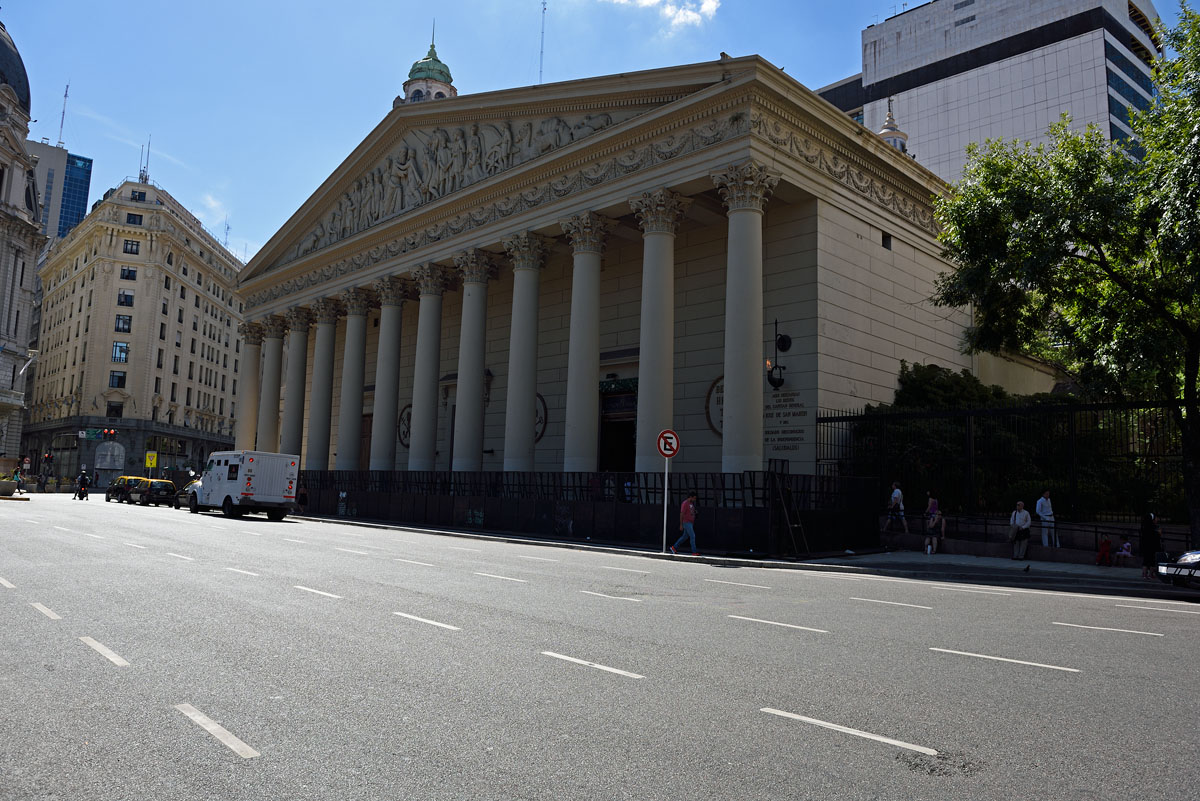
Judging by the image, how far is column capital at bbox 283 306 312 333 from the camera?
152 ft

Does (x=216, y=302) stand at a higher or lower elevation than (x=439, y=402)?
higher

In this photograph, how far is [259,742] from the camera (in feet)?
16.7

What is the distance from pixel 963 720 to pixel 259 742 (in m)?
4.75

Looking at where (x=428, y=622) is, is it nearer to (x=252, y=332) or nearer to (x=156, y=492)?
(x=156, y=492)

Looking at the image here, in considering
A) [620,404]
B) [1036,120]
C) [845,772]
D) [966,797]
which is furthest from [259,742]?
[1036,120]

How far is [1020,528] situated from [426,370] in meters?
24.3

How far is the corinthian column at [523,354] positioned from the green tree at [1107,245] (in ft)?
48.5

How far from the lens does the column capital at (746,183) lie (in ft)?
81.6

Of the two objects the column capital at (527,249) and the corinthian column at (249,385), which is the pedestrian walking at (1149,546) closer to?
the column capital at (527,249)

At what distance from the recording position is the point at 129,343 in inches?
3280

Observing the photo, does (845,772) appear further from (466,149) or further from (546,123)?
(466,149)

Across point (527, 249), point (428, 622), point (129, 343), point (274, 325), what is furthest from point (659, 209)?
point (129, 343)

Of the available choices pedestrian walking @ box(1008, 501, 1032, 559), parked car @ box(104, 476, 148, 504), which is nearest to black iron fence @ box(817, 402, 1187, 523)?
pedestrian walking @ box(1008, 501, 1032, 559)

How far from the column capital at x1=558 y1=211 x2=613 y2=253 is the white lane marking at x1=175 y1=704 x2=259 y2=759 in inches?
981
